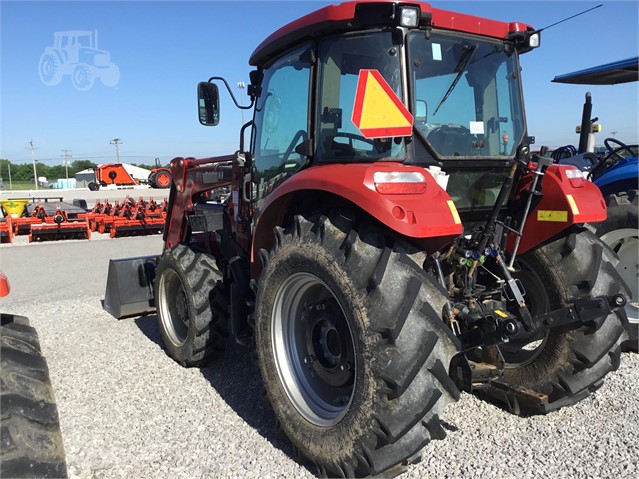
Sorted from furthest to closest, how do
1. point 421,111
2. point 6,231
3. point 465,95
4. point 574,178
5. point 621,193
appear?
point 6,231, point 621,193, point 574,178, point 465,95, point 421,111

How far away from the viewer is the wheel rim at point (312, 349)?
2.80 metres

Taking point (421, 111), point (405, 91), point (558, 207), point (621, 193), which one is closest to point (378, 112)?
point (405, 91)

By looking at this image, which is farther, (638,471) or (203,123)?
(203,123)

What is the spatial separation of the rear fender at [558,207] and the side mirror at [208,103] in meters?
2.36

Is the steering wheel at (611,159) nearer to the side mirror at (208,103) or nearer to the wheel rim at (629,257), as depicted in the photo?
the wheel rim at (629,257)

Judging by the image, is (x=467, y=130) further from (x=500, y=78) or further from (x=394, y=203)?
(x=394, y=203)

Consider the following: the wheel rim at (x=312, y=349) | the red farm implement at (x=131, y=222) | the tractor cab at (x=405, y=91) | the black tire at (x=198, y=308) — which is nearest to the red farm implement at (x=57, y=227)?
the red farm implement at (x=131, y=222)

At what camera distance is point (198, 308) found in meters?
4.08

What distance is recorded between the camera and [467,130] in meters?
3.00

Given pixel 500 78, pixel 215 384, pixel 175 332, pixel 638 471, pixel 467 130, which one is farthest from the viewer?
pixel 175 332

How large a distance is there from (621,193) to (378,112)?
3096 millimetres

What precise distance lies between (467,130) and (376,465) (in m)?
1.88

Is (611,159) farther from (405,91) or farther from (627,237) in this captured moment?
(405,91)

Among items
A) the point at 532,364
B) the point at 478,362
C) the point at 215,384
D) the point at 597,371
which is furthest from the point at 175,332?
the point at 597,371
